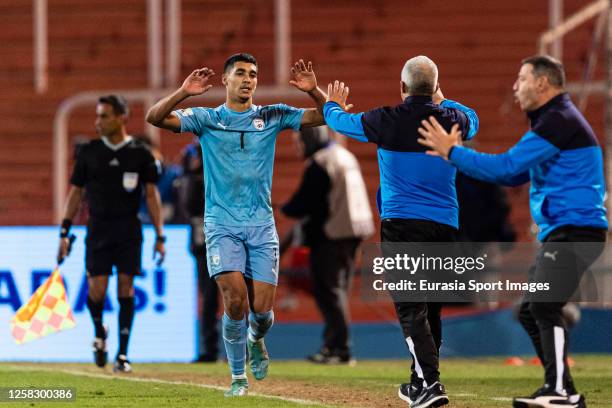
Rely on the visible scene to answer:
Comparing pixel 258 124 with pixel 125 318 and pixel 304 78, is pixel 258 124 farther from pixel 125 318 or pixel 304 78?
pixel 125 318

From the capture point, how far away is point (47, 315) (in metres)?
11.6

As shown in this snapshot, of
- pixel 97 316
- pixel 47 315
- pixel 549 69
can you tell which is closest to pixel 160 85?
pixel 47 315

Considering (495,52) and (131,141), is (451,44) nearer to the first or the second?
(495,52)

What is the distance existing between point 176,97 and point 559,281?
269cm

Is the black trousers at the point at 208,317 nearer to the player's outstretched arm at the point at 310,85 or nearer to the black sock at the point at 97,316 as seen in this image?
the black sock at the point at 97,316

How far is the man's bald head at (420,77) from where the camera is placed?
7859 millimetres

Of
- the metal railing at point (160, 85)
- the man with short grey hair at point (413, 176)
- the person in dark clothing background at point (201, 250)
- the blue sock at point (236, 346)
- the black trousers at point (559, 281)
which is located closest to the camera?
the black trousers at point (559, 281)

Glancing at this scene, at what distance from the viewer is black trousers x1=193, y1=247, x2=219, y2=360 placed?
12969 millimetres

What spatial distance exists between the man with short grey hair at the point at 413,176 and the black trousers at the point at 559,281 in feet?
2.50

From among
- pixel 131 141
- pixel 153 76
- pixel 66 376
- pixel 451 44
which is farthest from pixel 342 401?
pixel 451 44

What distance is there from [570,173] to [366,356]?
7.74 metres

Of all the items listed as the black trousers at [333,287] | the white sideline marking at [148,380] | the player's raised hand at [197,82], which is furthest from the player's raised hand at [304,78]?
the black trousers at [333,287]

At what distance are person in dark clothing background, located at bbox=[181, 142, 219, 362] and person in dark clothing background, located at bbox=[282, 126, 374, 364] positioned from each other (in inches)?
34.0

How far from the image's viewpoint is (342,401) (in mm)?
8523
